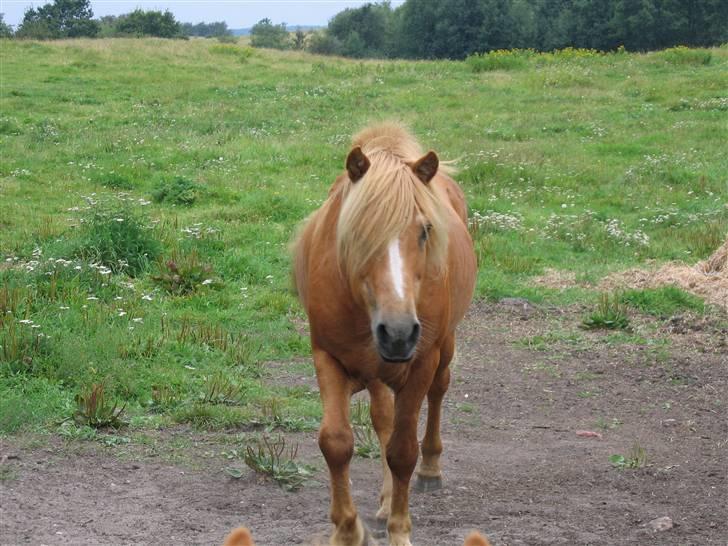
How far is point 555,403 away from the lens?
7621mm

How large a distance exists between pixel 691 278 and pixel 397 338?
7.26 metres

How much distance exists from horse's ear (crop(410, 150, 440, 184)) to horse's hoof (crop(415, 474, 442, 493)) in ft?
6.78

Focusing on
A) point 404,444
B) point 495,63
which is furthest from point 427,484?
point 495,63

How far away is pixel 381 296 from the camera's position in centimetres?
410

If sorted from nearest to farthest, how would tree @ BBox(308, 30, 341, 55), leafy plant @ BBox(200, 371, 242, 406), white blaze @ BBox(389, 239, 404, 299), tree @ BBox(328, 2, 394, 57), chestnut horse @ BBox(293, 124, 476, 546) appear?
white blaze @ BBox(389, 239, 404, 299), chestnut horse @ BBox(293, 124, 476, 546), leafy plant @ BBox(200, 371, 242, 406), tree @ BBox(308, 30, 341, 55), tree @ BBox(328, 2, 394, 57)

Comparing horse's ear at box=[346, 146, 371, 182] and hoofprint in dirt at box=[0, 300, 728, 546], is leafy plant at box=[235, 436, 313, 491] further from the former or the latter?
horse's ear at box=[346, 146, 371, 182]

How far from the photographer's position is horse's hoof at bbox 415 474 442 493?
588 centimetres

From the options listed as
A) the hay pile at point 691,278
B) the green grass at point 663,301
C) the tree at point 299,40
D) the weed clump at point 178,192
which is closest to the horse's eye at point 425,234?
the green grass at point 663,301

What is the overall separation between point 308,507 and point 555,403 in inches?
111

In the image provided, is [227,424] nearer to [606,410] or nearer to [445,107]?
[606,410]

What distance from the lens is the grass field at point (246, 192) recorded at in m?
7.32

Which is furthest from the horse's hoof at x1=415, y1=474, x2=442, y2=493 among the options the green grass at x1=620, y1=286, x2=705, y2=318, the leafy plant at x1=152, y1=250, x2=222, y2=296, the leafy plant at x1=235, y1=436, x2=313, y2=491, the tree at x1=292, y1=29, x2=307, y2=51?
the tree at x1=292, y1=29, x2=307, y2=51

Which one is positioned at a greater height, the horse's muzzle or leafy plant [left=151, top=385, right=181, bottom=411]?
the horse's muzzle

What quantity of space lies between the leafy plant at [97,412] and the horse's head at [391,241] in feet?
8.21
